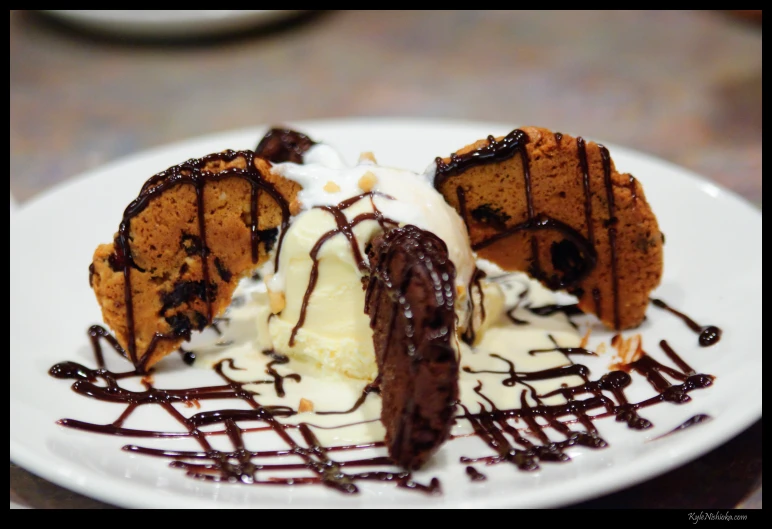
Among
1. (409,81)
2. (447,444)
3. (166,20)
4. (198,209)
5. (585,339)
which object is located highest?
(166,20)

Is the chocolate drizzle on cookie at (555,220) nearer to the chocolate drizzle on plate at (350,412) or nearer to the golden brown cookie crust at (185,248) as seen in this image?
the chocolate drizzle on plate at (350,412)

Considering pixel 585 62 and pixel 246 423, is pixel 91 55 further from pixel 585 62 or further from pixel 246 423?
pixel 246 423

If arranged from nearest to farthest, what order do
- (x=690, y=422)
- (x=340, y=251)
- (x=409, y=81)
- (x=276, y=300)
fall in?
1. (x=690, y=422)
2. (x=340, y=251)
3. (x=276, y=300)
4. (x=409, y=81)

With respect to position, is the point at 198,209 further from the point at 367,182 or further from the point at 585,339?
the point at 585,339

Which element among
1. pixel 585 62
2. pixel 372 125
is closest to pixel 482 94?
pixel 585 62

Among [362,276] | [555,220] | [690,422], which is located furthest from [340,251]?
[690,422]

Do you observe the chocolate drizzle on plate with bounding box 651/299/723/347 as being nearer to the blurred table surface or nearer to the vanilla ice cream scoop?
the vanilla ice cream scoop
